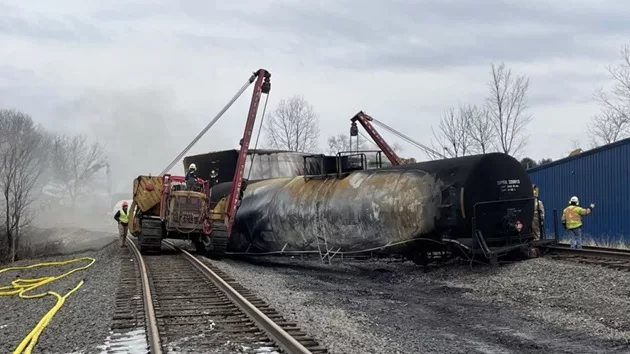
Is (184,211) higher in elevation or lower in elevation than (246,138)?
lower

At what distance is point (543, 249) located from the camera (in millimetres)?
14414

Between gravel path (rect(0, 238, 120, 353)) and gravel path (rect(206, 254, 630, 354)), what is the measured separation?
8.12 feet

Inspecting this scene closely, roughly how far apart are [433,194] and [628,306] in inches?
196

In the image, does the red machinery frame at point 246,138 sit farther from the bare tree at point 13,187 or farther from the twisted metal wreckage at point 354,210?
the bare tree at point 13,187

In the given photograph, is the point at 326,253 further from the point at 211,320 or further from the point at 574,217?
the point at 211,320

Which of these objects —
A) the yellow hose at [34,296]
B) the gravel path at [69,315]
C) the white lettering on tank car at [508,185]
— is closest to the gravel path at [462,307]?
the white lettering on tank car at [508,185]

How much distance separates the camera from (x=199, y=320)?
761 centimetres

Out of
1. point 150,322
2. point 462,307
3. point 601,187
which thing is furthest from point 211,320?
point 601,187

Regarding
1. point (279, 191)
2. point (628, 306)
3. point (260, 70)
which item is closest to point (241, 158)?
point (279, 191)

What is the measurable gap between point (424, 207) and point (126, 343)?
26.6 ft

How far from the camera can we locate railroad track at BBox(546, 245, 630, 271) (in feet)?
39.0

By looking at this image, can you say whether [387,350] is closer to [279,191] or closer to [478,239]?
[478,239]

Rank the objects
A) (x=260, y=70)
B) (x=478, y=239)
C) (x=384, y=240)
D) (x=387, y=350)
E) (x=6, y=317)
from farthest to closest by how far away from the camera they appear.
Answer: (x=260, y=70) → (x=384, y=240) → (x=478, y=239) → (x=6, y=317) → (x=387, y=350)

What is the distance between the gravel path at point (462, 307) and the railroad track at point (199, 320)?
477 millimetres
